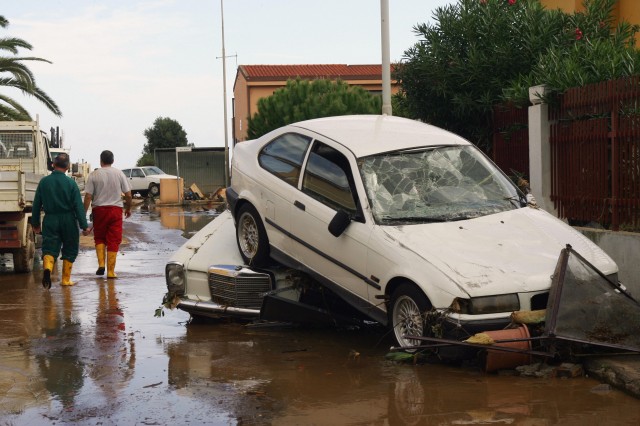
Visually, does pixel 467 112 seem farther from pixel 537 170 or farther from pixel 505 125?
pixel 537 170

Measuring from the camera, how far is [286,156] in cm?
972

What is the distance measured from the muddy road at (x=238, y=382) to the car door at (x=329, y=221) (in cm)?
62

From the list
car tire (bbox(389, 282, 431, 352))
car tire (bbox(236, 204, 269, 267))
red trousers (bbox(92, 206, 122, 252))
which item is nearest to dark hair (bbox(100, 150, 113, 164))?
red trousers (bbox(92, 206, 122, 252))

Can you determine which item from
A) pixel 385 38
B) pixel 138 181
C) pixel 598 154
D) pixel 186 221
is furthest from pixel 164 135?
pixel 598 154

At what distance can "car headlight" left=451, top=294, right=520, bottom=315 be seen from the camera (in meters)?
7.20

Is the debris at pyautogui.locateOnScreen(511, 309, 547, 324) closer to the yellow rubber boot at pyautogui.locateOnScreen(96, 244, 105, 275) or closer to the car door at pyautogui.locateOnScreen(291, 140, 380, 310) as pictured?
the car door at pyautogui.locateOnScreen(291, 140, 380, 310)

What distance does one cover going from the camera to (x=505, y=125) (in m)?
14.0

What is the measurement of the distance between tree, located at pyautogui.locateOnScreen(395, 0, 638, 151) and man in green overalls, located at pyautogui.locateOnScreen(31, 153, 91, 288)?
18.6 feet

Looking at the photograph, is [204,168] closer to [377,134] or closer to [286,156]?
[286,156]

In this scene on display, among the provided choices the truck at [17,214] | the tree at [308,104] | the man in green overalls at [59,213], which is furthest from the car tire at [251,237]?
the tree at [308,104]

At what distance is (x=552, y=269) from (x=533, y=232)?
0.67m

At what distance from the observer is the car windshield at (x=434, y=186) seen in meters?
8.38

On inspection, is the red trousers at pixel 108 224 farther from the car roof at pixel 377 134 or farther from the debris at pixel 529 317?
the debris at pixel 529 317

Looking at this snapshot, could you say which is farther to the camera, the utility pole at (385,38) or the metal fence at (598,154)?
the utility pole at (385,38)
